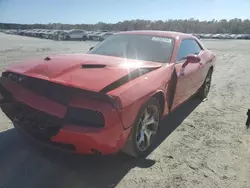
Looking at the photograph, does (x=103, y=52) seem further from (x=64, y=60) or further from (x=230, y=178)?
(x=230, y=178)

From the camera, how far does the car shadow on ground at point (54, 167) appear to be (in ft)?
9.06

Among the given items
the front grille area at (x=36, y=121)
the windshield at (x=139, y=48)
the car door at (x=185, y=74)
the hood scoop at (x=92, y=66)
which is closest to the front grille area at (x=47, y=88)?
the front grille area at (x=36, y=121)

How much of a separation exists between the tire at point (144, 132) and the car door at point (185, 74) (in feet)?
2.14

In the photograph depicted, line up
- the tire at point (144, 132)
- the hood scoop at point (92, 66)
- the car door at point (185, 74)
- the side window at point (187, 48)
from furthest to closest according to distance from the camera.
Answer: the side window at point (187, 48) < the car door at point (185, 74) < the hood scoop at point (92, 66) < the tire at point (144, 132)

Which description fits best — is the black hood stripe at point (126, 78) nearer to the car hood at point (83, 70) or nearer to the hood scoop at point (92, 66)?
the car hood at point (83, 70)

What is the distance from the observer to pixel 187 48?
4879mm

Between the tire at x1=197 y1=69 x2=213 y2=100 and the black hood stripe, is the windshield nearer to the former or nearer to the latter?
the black hood stripe

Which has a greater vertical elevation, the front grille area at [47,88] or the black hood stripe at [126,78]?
the black hood stripe at [126,78]

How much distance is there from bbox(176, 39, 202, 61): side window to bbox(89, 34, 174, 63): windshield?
22 centimetres

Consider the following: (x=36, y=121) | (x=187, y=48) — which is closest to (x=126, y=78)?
(x=36, y=121)

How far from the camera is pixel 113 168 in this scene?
10.1 ft

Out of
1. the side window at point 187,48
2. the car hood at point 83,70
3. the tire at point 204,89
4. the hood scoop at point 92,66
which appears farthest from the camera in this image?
the tire at point 204,89

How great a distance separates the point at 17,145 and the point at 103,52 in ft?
6.53

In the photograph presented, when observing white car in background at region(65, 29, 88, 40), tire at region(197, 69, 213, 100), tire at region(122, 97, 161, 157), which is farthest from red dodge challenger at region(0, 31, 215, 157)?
white car in background at region(65, 29, 88, 40)
